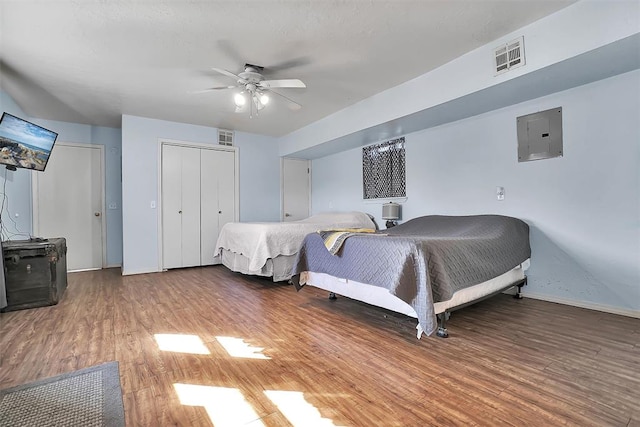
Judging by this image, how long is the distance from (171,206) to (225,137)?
5.10 feet

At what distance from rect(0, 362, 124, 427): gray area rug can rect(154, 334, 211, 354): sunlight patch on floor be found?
361 mm

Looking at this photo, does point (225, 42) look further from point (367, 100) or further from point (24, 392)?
point (24, 392)

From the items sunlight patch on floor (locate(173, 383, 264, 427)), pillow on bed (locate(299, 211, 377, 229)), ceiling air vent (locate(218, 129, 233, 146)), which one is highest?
ceiling air vent (locate(218, 129, 233, 146))

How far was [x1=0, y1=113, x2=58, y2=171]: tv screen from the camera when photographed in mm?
2977

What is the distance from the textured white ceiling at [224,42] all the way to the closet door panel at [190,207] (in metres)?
1.29

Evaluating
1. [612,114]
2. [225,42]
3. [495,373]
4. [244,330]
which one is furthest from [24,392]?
[612,114]

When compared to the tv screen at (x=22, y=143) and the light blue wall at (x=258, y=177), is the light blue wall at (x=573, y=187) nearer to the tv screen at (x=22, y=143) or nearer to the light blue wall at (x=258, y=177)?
the light blue wall at (x=258, y=177)

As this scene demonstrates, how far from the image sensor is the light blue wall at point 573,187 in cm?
255

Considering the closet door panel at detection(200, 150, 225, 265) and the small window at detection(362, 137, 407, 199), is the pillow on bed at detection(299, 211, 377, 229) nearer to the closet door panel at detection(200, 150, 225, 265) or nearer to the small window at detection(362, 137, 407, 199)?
the small window at detection(362, 137, 407, 199)

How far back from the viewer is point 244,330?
233 cm

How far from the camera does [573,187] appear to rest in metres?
2.84

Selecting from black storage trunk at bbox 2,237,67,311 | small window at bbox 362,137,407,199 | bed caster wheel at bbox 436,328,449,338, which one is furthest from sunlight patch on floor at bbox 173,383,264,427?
small window at bbox 362,137,407,199

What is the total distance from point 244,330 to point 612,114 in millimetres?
3709

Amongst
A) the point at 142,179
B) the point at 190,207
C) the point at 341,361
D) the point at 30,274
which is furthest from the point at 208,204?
the point at 341,361
